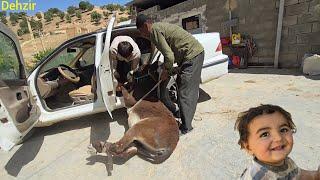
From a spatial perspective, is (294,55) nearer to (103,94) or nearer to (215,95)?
(215,95)

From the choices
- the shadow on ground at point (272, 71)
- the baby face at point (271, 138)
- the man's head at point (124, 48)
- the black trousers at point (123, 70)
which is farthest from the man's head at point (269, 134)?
the shadow on ground at point (272, 71)

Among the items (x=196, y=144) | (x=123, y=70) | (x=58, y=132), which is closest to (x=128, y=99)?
(x=123, y=70)

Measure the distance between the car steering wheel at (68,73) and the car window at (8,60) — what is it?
120cm

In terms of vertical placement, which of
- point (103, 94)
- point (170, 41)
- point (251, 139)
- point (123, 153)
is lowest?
point (123, 153)

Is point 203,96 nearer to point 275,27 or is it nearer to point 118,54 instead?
point 118,54

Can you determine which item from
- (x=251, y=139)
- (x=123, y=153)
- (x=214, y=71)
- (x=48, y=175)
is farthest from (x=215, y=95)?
(x=251, y=139)

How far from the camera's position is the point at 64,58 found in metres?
5.96

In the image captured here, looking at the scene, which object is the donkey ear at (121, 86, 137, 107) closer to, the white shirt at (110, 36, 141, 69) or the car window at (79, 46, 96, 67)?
the white shirt at (110, 36, 141, 69)

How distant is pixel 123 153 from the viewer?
143 inches

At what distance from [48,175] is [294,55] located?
264 inches

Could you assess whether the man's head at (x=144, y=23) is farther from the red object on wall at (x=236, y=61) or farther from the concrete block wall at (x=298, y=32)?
the red object on wall at (x=236, y=61)

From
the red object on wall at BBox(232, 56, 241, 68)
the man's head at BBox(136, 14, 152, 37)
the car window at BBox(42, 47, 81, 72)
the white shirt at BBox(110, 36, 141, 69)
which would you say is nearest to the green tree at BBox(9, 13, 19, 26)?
the red object on wall at BBox(232, 56, 241, 68)

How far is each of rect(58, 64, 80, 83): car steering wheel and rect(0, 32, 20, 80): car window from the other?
1203 mm

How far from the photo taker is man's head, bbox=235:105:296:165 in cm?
153
